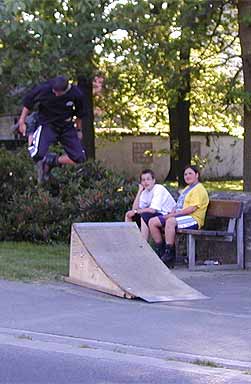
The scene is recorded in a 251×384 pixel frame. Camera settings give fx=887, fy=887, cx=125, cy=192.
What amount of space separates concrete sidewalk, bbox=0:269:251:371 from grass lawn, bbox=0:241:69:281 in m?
0.49

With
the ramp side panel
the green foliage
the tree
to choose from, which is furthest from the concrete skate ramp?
the tree

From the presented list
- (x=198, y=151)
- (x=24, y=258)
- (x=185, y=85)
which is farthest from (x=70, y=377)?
(x=198, y=151)

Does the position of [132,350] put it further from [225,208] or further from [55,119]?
[225,208]

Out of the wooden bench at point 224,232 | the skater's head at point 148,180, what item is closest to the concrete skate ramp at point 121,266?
the wooden bench at point 224,232

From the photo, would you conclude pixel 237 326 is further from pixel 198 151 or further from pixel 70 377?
pixel 198 151

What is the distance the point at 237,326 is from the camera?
8.64m

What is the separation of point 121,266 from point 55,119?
203cm

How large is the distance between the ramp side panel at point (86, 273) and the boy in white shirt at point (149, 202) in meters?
1.67

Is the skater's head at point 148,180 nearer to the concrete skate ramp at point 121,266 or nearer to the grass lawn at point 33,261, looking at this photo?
the concrete skate ramp at point 121,266

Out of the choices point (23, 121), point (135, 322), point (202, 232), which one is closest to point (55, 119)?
point (23, 121)

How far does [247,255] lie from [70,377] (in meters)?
6.25

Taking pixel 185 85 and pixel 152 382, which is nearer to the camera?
pixel 152 382

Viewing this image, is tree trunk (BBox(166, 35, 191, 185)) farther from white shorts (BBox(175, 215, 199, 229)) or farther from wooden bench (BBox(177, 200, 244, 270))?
white shorts (BBox(175, 215, 199, 229))

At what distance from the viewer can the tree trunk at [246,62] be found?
1890 centimetres
